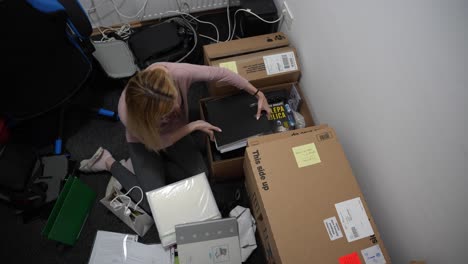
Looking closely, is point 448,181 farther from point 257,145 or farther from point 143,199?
point 143,199

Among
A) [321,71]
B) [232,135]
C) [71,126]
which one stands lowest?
[232,135]

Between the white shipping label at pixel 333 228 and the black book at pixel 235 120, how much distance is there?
1.67 ft

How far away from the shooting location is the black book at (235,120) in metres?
1.29

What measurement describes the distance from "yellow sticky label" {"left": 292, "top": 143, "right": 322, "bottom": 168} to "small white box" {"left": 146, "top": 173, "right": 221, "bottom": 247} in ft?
1.34

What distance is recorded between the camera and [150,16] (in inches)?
77.6

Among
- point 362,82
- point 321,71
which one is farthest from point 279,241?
point 321,71

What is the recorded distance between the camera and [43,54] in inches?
45.4

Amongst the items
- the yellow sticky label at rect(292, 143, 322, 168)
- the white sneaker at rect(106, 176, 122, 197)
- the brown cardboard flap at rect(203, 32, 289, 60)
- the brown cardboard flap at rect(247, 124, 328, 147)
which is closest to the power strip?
the brown cardboard flap at rect(203, 32, 289, 60)

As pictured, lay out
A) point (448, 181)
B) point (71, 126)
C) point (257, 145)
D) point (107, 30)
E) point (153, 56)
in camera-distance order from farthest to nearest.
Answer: point (107, 30) < point (71, 126) < point (153, 56) < point (257, 145) < point (448, 181)

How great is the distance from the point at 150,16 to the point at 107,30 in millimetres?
313

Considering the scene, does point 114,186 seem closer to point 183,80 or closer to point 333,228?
point 183,80

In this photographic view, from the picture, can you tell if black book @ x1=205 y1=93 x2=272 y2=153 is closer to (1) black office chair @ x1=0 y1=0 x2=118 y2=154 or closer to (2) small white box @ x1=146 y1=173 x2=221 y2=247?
(2) small white box @ x1=146 y1=173 x2=221 y2=247

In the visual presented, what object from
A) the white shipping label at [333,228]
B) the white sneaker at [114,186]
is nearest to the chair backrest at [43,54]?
the white sneaker at [114,186]

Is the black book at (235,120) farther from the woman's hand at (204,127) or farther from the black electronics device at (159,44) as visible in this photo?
the black electronics device at (159,44)
